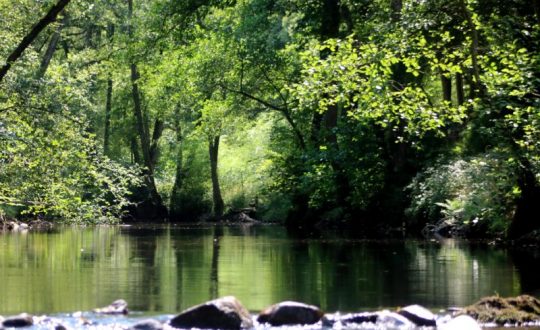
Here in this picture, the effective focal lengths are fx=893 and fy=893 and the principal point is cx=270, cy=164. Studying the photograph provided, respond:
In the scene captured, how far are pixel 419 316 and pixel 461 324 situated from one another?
0.66 m

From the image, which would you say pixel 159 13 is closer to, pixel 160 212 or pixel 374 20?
pixel 374 20

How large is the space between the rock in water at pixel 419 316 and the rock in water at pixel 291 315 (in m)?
0.98

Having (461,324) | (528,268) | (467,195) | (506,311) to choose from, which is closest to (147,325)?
(461,324)

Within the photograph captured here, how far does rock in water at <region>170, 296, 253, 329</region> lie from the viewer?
9945 millimetres

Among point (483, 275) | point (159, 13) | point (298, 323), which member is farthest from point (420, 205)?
point (298, 323)

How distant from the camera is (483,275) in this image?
15.3 meters

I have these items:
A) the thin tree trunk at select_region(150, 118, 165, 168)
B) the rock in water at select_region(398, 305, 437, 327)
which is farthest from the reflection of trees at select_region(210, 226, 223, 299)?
the thin tree trunk at select_region(150, 118, 165, 168)

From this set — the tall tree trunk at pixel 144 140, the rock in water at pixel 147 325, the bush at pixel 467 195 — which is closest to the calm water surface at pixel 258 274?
the rock in water at pixel 147 325

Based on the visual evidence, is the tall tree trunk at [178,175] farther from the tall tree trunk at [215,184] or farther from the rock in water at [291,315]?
the rock in water at [291,315]

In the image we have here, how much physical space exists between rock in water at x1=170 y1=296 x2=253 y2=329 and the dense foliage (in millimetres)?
8019

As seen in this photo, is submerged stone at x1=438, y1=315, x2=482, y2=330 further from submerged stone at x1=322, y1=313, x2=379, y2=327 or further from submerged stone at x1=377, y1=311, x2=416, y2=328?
submerged stone at x1=322, y1=313, x2=379, y2=327

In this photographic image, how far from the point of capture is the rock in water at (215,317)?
392 inches

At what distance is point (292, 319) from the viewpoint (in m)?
10.1

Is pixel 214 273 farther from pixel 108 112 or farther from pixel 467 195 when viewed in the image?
pixel 108 112
